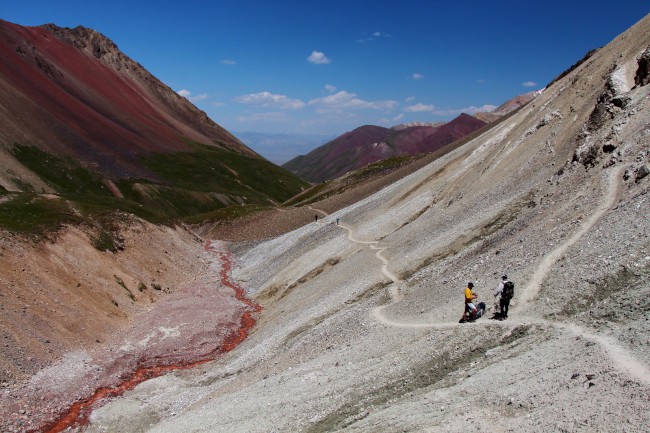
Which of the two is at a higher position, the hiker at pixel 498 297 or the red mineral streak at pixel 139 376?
the hiker at pixel 498 297

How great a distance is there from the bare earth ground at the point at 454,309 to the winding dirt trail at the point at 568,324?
0.11 metres

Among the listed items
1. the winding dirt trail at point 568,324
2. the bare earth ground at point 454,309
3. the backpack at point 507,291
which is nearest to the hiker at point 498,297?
the backpack at point 507,291

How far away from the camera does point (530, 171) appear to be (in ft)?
166

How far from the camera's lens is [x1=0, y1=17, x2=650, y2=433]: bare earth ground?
19.8 metres

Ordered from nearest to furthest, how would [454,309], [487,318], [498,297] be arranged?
[498,297] < [487,318] < [454,309]

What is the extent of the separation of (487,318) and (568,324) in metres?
5.05

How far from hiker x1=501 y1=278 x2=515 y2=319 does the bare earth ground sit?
26.9 inches

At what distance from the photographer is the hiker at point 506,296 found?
26.6m

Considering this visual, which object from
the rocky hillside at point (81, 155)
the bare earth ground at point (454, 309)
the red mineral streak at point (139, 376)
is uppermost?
the rocky hillside at point (81, 155)

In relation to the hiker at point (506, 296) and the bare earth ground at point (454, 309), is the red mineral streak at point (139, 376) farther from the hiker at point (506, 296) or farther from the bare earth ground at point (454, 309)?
the hiker at point (506, 296)

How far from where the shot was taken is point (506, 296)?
2694 cm

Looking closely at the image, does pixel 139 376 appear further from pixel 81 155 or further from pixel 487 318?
pixel 81 155

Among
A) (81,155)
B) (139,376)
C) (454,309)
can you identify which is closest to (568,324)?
(454,309)

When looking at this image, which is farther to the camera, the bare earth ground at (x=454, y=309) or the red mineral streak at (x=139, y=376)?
the red mineral streak at (x=139, y=376)
